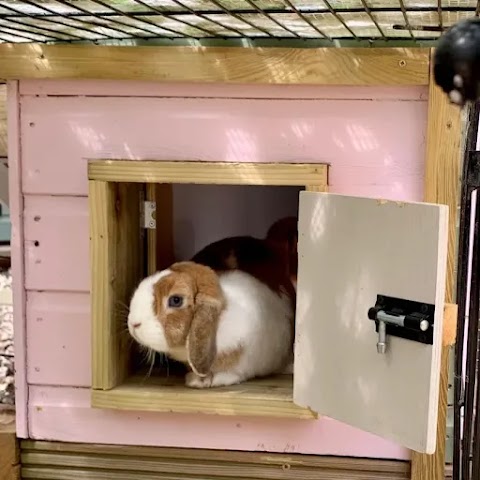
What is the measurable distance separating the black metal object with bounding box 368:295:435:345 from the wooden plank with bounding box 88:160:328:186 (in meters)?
0.23

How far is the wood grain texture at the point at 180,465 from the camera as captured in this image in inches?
42.8

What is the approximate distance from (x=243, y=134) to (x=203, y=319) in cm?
26

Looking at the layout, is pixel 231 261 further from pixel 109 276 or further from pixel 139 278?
pixel 109 276

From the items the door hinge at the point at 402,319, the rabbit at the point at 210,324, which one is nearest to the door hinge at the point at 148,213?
the rabbit at the point at 210,324

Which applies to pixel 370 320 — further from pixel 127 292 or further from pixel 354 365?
pixel 127 292

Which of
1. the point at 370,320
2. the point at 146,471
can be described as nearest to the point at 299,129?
the point at 370,320

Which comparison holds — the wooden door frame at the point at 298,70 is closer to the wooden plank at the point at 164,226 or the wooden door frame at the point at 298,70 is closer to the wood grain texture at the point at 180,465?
the wood grain texture at the point at 180,465

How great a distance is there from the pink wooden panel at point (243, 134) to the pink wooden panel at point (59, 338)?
17 cm

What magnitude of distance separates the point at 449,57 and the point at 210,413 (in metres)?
0.74

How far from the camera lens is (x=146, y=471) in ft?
3.70

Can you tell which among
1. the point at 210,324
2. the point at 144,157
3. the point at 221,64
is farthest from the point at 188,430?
the point at 221,64

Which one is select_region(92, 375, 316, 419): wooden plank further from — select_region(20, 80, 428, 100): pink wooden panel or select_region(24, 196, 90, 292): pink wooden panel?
select_region(20, 80, 428, 100): pink wooden panel

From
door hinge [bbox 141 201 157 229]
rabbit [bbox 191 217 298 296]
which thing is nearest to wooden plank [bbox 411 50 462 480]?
rabbit [bbox 191 217 298 296]

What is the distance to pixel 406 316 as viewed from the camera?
0.79 meters
